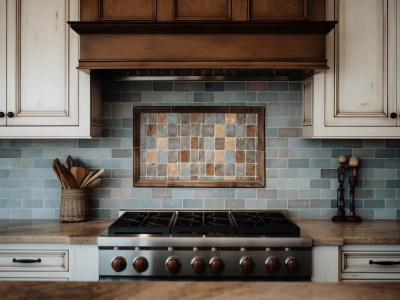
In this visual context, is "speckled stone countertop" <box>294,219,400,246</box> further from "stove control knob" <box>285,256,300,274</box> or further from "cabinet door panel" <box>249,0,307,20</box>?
"cabinet door panel" <box>249,0,307,20</box>

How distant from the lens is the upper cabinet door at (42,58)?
268cm

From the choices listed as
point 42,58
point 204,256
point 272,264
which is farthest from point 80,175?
point 272,264

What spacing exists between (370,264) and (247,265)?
2.26 feet

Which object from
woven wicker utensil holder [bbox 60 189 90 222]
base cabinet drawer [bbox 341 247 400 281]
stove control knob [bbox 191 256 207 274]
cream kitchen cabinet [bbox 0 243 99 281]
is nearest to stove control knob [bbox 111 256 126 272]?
cream kitchen cabinet [bbox 0 243 99 281]

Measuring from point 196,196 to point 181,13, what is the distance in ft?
4.03

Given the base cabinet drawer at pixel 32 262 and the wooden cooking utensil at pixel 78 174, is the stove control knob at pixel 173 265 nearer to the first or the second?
the base cabinet drawer at pixel 32 262

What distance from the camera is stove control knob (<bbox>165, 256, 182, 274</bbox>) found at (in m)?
2.36

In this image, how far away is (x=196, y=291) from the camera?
1313mm

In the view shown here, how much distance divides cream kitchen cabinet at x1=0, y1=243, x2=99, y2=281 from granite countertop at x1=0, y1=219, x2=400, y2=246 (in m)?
0.05

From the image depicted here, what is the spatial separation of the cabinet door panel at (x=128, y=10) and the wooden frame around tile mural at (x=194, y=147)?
0.72 m

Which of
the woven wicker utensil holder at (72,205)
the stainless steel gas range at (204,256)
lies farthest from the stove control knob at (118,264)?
the woven wicker utensil holder at (72,205)

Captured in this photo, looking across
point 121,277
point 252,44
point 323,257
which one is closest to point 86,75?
point 252,44

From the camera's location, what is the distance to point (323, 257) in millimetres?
2432

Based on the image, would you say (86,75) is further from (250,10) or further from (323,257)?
(323,257)
